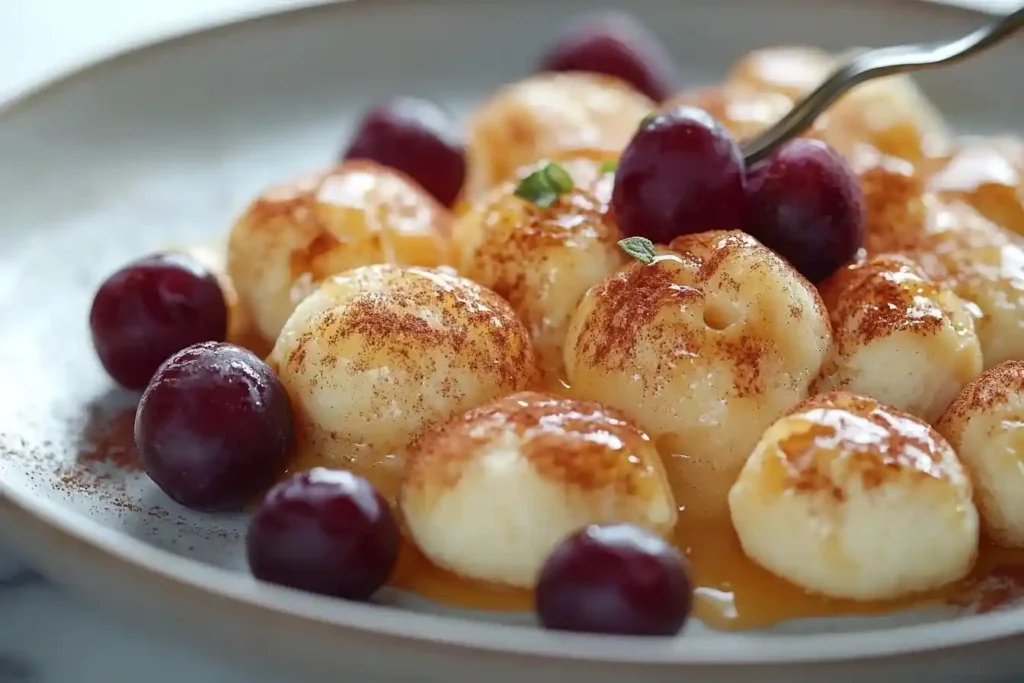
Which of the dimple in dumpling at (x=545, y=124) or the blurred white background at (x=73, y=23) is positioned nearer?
the dimple in dumpling at (x=545, y=124)

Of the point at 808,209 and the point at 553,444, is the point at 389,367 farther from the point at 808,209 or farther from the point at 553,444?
the point at 808,209

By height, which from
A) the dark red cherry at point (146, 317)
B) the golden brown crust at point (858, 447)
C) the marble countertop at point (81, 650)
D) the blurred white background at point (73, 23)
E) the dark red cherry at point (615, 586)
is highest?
the golden brown crust at point (858, 447)

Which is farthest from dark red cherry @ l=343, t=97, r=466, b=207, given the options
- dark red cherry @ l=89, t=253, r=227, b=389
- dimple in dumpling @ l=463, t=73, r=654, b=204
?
dark red cherry @ l=89, t=253, r=227, b=389

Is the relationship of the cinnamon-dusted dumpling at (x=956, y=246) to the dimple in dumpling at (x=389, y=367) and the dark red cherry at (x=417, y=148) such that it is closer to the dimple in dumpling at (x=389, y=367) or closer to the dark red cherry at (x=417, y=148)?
the dimple in dumpling at (x=389, y=367)

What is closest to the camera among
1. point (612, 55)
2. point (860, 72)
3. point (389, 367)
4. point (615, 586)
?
point (615, 586)

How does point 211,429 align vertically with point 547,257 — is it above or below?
below

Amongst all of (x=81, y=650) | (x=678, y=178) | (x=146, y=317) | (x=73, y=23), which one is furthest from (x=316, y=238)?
(x=73, y=23)

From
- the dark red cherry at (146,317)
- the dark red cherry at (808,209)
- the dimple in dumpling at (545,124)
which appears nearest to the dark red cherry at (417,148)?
the dimple in dumpling at (545,124)

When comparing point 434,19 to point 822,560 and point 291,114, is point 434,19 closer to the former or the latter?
point 291,114
